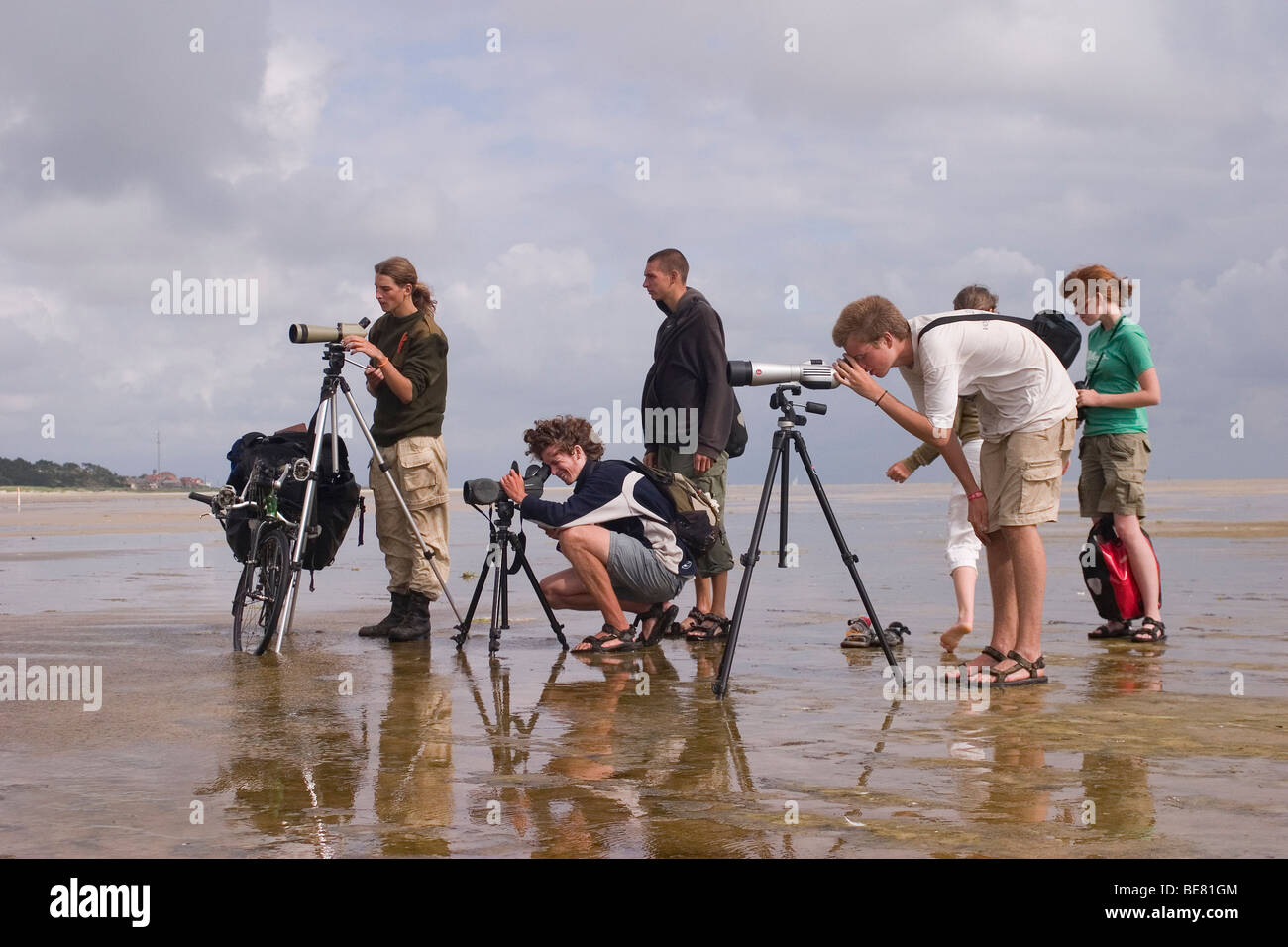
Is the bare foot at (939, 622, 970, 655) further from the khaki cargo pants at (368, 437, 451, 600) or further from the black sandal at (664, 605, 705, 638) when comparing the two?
the khaki cargo pants at (368, 437, 451, 600)

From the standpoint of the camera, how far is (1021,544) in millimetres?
5797

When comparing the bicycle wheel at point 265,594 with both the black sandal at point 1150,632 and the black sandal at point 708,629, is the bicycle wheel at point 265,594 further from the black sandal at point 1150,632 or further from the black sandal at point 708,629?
the black sandal at point 1150,632

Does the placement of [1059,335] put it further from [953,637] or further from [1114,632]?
[1114,632]

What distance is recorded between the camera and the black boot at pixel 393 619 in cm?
764

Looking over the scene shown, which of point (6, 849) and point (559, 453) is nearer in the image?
point (6, 849)

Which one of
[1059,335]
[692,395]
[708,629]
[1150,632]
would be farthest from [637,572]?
[1150,632]

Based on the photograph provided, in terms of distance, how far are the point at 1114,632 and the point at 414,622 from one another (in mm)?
4030

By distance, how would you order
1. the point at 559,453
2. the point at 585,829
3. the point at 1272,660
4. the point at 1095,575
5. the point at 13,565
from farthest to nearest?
the point at 13,565, the point at 1095,575, the point at 559,453, the point at 1272,660, the point at 585,829

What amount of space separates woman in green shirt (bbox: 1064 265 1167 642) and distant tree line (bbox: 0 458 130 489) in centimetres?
6912

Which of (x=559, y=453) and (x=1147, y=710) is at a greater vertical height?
(x=559, y=453)

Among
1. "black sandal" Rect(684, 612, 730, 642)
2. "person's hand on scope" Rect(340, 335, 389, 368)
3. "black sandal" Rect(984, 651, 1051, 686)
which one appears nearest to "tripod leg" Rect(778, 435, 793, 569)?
"black sandal" Rect(984, 651, 1051, 686)
